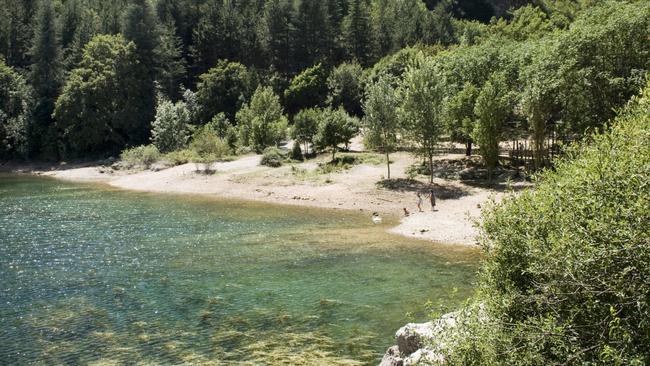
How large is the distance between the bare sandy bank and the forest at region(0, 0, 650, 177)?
3.69 metres

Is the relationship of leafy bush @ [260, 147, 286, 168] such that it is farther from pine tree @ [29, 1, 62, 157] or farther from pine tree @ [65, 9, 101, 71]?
pine tree @ [65, 9, 101, 71]

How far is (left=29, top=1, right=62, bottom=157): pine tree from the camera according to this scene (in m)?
92.7

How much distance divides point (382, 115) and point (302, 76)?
48165mm

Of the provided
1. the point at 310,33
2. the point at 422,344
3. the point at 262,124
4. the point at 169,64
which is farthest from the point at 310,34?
the point at 422,344

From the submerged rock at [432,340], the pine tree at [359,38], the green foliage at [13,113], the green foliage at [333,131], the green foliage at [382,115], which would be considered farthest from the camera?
the pine tree at [359,38]

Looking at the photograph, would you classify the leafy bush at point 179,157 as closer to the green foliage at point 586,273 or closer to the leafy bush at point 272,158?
the leafy bush at point 272,158

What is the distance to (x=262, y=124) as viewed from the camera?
74.7 meters

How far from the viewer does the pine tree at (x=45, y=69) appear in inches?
3649

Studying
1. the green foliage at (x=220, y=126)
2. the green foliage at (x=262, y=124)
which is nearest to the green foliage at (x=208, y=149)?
the green foliage at (x=262, y=124)

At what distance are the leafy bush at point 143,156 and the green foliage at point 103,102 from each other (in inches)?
485

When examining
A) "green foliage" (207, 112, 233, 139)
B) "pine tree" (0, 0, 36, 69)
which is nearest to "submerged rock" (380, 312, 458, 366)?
"green foliage" (207, 112, 233, 139)

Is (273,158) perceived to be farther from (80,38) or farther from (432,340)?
(80,38)

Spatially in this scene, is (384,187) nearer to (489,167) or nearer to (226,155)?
(489,167)

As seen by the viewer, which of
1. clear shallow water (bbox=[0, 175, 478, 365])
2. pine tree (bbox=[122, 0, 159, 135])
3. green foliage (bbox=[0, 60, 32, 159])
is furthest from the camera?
pine tree (bbox=[122, 0, 159, 135])
